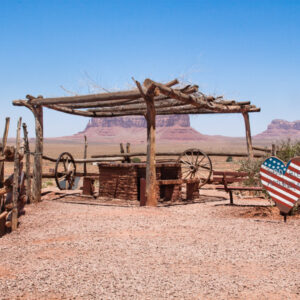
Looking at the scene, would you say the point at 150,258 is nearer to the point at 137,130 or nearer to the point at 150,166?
the point at 150,166

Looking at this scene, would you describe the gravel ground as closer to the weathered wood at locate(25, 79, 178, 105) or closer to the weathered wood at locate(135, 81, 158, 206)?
the weathered wood at locate(135, 81, 158, 206)

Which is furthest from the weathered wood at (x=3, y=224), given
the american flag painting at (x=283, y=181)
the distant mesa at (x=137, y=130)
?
the distant mesa at (x=137, y=130)

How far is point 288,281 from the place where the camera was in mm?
3957

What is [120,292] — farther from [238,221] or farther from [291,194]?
[291,194]

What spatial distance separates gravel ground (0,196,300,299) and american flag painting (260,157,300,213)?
37cm

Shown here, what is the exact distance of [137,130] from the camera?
181 meters

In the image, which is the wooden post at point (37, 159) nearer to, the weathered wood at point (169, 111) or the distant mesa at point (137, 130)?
the weathered wood at point (169, 111)

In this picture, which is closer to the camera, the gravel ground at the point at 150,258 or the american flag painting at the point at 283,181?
the gravel ground at the point at 150,258

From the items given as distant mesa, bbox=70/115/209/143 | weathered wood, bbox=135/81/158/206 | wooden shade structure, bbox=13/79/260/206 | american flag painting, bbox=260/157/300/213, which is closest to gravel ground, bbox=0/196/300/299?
american flag painting, bbox=260/157/300/213

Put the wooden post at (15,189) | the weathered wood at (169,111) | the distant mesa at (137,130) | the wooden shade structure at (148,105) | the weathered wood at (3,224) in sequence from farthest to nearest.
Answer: the distant mesa at (137,130)
the weathered wood at (169,111)
the wooden shade structure at (148,105)
the wooden post at (15,189)
the weathered wood at (3,224)

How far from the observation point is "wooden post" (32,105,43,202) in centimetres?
1034

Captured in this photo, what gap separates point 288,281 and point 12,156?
5117 mm

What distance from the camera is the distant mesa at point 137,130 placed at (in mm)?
163250

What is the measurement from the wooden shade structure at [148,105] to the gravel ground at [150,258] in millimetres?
2425
